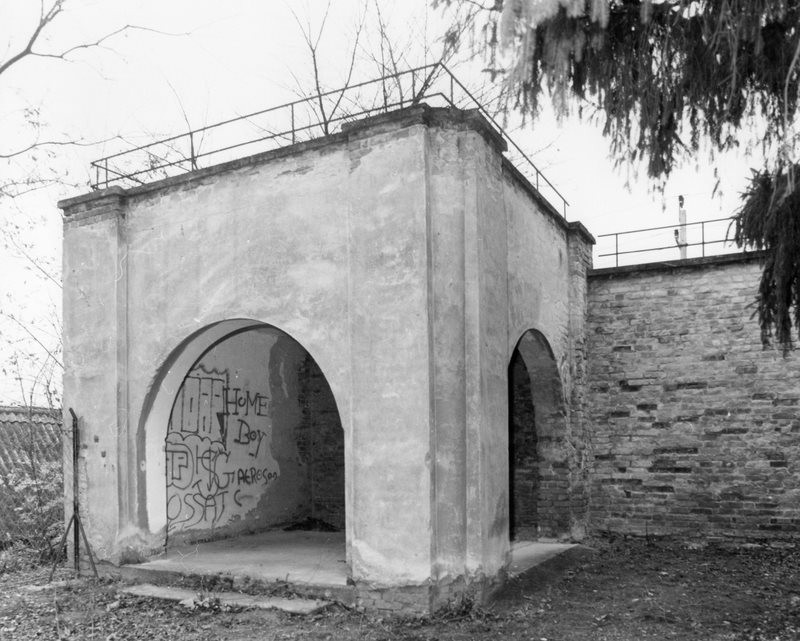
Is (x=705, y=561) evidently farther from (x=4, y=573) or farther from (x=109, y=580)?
(x=4, y=573)

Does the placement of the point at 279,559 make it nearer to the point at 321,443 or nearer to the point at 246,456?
the point at 246,456

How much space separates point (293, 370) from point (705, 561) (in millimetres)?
6258

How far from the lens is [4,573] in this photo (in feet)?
30.8

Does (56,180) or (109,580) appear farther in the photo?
(56,180)

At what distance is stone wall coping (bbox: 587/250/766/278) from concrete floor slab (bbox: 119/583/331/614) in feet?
21.1

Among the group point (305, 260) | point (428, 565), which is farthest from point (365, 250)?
point (428, 565)

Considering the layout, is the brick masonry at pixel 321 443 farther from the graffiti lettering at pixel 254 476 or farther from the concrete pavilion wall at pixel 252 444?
the graffiti lettering at pixel 254 476

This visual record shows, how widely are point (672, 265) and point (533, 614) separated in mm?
5817

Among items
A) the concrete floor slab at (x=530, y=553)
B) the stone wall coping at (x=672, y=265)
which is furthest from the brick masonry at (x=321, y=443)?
the stone wall coping at (x=672, y=265)

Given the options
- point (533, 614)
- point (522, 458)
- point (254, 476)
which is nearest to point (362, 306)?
point (533, 614)

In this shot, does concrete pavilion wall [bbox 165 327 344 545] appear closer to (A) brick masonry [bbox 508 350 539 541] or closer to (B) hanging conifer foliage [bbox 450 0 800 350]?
(A) brick masonry [bbox 508 350 539 541]

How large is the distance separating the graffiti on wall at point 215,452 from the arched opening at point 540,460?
3.55 metres

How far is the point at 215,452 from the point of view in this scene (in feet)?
32.9

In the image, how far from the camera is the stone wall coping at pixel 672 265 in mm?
→ 10508
